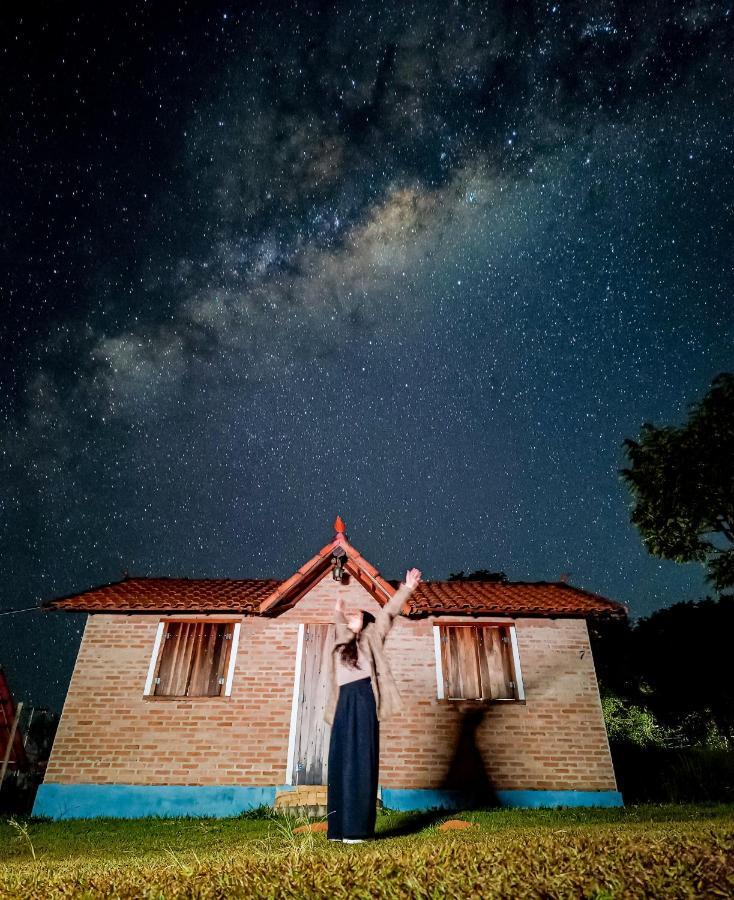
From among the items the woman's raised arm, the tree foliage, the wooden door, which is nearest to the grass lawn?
the woman's raised arm

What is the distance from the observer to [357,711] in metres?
4.76

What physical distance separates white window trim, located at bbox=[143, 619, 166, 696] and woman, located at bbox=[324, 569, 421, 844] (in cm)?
665

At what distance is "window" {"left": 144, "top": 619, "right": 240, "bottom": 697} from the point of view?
10125 mm

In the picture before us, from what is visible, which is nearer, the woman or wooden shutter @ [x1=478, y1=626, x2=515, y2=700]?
the woman

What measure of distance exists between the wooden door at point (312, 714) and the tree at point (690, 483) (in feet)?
38.5

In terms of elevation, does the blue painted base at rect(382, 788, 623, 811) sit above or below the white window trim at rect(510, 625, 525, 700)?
below

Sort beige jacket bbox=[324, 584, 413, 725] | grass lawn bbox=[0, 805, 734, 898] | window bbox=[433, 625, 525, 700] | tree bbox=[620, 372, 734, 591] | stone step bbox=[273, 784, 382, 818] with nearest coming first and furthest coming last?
grass lawn bbox=[0, 805, 734, 898] → beige jacket bbox=[324, 584, 413, 725] → stone step bbox=[273, 784, 382, 818] → window bbox=[433, 625, 525, 700] → tree bbox=[620, 372, 734, 591]

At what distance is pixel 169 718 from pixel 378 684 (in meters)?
6.96

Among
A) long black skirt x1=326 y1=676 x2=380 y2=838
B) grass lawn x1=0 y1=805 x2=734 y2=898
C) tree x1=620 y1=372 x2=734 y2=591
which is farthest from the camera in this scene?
tree x1=620 y1=372 x2=734 y2=591

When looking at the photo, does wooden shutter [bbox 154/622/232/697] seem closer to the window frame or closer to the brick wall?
the window frame

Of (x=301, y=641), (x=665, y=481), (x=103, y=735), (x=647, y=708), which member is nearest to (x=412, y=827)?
(x=301, y=641)

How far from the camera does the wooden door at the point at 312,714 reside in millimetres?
9594

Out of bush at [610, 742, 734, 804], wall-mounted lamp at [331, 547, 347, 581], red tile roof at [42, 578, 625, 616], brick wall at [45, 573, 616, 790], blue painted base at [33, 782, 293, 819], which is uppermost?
wall-mounted lamp at [331, 547, 347, 581]

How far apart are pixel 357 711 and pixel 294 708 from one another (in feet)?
19.5
